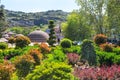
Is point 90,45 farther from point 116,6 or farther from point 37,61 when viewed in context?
point 116,6

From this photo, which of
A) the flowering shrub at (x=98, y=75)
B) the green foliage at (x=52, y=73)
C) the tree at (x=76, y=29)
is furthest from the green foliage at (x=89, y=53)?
the tree at (x=76, y=29)

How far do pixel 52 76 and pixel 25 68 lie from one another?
21.2ft

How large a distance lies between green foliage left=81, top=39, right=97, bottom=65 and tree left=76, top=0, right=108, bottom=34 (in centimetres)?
3620

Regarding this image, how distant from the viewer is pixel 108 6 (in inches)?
2506

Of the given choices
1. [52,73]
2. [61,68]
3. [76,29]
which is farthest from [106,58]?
[76,29]

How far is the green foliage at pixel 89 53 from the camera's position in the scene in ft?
93.6

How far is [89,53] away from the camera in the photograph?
29016 millimetres

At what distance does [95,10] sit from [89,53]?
37211mm

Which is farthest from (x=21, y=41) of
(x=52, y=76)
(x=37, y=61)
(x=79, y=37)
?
(x=79, y=37)

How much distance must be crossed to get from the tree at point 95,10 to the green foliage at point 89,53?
36.2m

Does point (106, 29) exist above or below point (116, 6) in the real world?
below

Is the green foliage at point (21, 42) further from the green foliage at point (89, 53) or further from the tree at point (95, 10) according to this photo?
the tree at point (95, 10)

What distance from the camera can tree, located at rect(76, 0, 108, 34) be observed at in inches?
2562

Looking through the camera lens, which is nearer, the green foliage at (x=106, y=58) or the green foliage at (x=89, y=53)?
the green foliage at (x=89, y=53)
